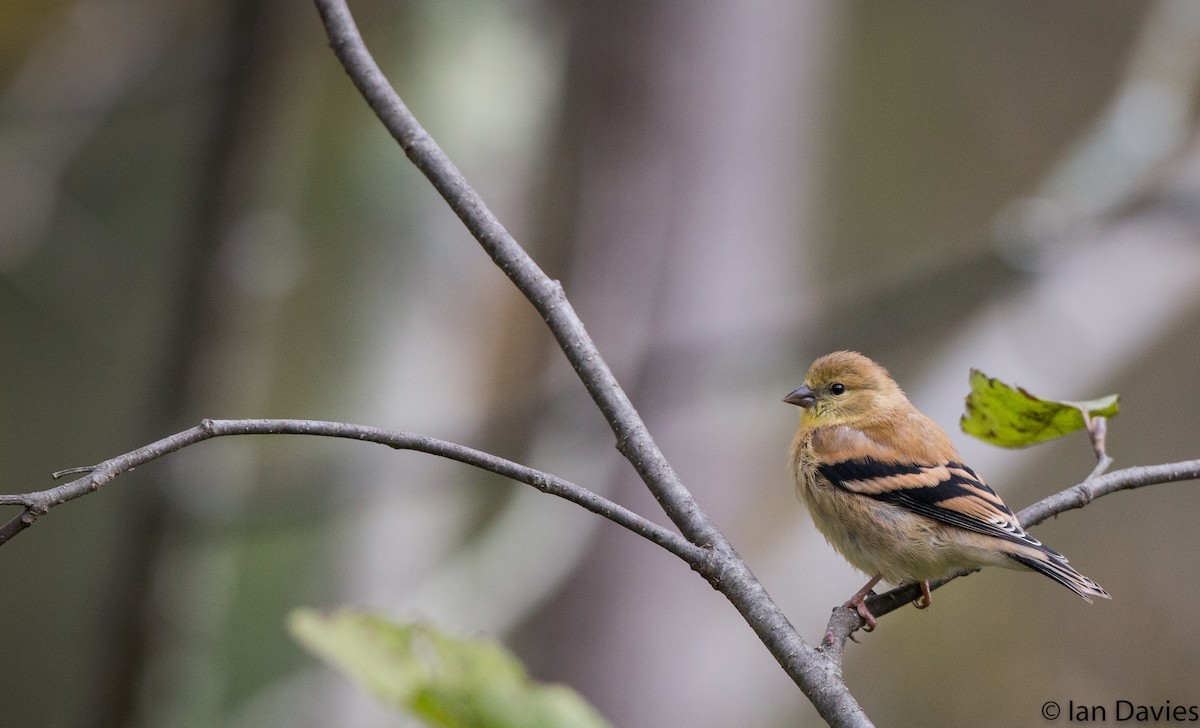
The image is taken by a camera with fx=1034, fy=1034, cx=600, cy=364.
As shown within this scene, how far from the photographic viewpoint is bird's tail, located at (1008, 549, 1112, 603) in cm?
201

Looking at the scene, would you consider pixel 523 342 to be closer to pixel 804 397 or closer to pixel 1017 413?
pixel 804 397

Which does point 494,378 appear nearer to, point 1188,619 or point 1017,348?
point 1017,348

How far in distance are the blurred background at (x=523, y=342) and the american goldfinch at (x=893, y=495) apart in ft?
3.44

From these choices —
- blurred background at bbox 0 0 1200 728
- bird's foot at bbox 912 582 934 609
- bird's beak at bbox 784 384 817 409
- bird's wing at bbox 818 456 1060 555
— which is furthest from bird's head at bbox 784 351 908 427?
blurred background at bbox 0 0 1200 728

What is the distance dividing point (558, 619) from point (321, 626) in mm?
3137

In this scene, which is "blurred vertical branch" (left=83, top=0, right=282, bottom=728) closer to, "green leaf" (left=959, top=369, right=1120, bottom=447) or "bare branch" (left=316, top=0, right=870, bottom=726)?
"bare branch" (left=316, top=0, right=870, bottom=726)

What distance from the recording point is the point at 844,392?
2.80m

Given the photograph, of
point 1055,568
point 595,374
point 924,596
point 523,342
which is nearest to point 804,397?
point 924,596

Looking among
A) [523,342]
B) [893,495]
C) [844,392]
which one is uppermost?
[523,342]

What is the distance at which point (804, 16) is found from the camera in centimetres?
482

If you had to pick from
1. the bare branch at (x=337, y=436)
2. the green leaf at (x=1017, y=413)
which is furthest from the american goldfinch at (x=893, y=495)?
the bare branch at (x=337, y=436)

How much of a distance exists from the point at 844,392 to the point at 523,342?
9.61 feet

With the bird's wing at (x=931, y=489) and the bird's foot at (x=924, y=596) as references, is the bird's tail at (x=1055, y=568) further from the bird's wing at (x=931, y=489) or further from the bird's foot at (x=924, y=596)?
the bird's foot at (x=924, y=596)

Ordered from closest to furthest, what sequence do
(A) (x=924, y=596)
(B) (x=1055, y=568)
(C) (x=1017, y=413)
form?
(C) (x=1017, y=413) → (B) (x=1055, y=568) → (A) (x=924, y=596)
